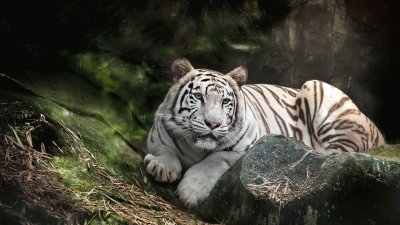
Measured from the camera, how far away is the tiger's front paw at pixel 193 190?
17.6 feet

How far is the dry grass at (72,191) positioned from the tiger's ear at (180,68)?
3.67 feet

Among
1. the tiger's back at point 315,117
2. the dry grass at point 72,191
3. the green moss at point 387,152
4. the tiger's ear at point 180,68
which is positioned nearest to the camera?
the dry grass at point 72,191

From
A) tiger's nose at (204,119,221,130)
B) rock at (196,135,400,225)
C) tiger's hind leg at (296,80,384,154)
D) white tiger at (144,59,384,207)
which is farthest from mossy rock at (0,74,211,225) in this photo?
tiger's hind leg at (296,80,384,154)

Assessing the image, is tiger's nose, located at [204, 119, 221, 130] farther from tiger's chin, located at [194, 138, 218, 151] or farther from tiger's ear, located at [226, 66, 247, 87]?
tiger's ear, located at [226, 66, 247, 87]

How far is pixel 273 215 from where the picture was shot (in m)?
4.64

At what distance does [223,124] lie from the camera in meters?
5.70

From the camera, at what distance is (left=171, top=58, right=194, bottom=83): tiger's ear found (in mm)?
6035

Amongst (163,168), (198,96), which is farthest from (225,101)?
(163,168)

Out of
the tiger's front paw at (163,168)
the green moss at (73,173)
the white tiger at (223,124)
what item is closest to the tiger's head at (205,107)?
the white tiger at (223,124)

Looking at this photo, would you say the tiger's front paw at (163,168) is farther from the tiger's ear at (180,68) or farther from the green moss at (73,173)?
the tiger's ear at (180,68)

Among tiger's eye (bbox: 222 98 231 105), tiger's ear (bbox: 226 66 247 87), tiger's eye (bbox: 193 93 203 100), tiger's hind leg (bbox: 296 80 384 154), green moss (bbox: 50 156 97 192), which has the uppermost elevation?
tiger's ear (bbox: 226 66 247 87)

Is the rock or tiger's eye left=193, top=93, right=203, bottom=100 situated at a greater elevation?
tiger's eye left=193, top=93, right=203, bottom=100

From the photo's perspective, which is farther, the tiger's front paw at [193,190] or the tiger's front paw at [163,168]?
the tiger's front paw at [163,168]

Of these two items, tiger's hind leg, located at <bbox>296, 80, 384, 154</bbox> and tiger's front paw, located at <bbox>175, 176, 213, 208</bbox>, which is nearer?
tiger's front paw, located at <bbox>175, 176, 213, 208</bbox>
